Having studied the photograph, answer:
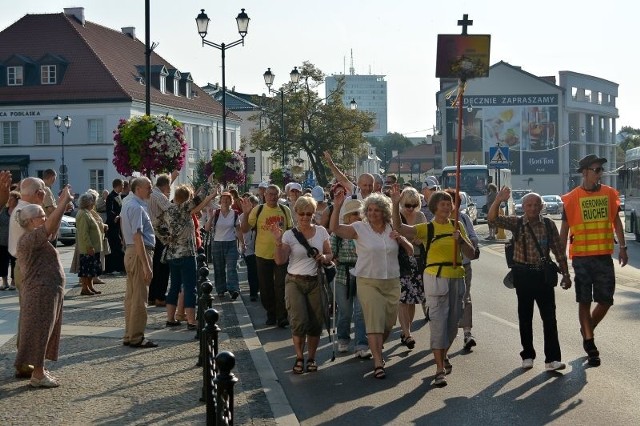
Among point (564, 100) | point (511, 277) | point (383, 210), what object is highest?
point (564, 100)

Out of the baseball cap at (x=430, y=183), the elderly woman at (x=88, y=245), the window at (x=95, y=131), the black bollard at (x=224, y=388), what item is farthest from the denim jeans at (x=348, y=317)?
the window at (x=95, y=131)

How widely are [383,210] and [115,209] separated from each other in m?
12.2

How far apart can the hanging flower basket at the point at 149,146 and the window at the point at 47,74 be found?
167ft

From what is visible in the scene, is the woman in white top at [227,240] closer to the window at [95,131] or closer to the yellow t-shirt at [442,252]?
the yellow t-shirt at [442,252]

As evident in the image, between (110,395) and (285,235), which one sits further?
(285,235)

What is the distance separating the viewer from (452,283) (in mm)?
10242

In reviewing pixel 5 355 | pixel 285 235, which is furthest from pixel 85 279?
pixel 285 235

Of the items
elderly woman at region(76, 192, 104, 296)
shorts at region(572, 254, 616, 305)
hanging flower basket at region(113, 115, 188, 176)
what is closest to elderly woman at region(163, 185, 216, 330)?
A: shorts at region(572, 254, 616, 305)

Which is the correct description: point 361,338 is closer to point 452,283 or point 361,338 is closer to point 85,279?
point 452,283

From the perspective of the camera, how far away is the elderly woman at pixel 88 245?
18.6m

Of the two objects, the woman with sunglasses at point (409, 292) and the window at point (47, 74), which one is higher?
the window at point (47, 74)

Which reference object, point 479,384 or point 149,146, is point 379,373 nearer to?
point 479,384

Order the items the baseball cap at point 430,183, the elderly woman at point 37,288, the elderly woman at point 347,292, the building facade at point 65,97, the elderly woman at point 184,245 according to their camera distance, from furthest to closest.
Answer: the building facade at point 65,97 < the baseball cap at point 430,183 < the elderly woman at point 184,245 < the elderly woman at point 347,292 < the elderly woman at point 37,288

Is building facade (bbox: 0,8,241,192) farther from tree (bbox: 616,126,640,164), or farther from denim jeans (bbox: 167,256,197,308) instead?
tree (bbox: 616,126,640,164)
